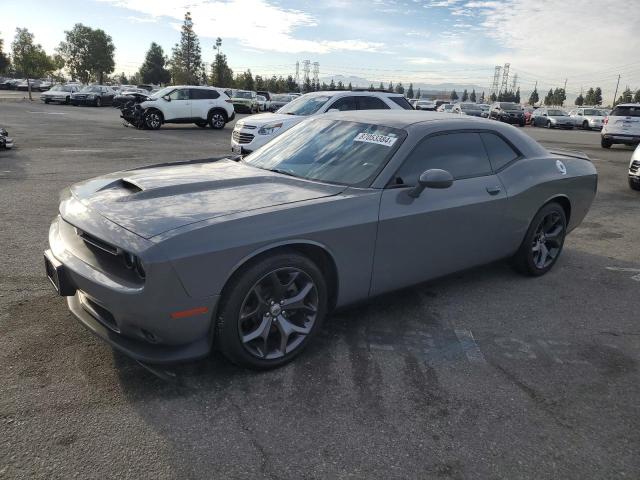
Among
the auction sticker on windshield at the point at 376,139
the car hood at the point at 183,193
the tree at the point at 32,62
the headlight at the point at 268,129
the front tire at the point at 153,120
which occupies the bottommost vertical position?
the front tire at the point at 153,120

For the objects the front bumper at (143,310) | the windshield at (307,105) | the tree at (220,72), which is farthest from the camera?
the tree at (220,72)

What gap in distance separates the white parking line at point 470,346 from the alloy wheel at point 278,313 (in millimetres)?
1076

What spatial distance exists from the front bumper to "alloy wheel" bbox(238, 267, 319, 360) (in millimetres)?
251

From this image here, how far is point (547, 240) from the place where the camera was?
4.79 meters

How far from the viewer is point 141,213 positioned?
2.80m

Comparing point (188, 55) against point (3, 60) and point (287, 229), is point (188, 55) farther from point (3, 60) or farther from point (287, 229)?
point (287, 229)

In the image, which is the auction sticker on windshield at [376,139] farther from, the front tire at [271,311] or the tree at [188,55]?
the tree at [188,55]

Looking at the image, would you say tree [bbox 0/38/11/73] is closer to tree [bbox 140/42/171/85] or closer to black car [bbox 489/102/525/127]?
tree [bbox 140/42/171/85]

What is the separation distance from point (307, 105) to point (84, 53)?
10063cm

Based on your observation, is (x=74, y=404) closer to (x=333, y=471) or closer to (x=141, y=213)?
(x=141, y=213)

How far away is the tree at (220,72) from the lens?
77938 mm

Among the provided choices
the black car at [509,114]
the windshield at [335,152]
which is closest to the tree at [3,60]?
the black car at [509,114]

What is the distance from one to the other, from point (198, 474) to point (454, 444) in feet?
3.98

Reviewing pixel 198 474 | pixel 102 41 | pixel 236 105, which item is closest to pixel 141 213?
pixel 198 474
